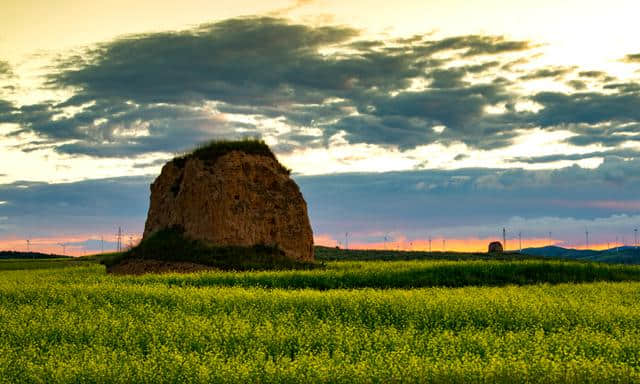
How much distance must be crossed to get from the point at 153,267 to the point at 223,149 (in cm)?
1018

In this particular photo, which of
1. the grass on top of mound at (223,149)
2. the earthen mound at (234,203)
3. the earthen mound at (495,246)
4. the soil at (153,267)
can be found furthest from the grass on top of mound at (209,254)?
the earthen mound at (495,246)

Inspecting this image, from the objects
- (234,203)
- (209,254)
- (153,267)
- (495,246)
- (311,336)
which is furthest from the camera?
(495,246)

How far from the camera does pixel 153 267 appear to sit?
41.8m

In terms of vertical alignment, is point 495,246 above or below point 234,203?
below

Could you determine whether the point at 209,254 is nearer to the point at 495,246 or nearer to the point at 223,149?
the point at 223,149

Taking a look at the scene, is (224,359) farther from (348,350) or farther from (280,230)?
(280,230)

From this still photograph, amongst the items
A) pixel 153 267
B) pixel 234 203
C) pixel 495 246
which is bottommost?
pixel 153 267

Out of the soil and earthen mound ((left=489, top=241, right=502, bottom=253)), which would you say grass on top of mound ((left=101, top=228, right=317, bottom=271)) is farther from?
earthen mound ((left=489, top=241, right=502, bottom=253))

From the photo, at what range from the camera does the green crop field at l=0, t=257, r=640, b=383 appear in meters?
12.9

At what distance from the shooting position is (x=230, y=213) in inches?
1695

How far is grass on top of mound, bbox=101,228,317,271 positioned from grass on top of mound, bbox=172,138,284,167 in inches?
239

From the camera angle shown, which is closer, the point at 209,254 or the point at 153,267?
the point at 209,254

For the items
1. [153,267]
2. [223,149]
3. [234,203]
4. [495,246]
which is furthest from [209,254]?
[495,246]

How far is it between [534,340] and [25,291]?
2019 centimetres
